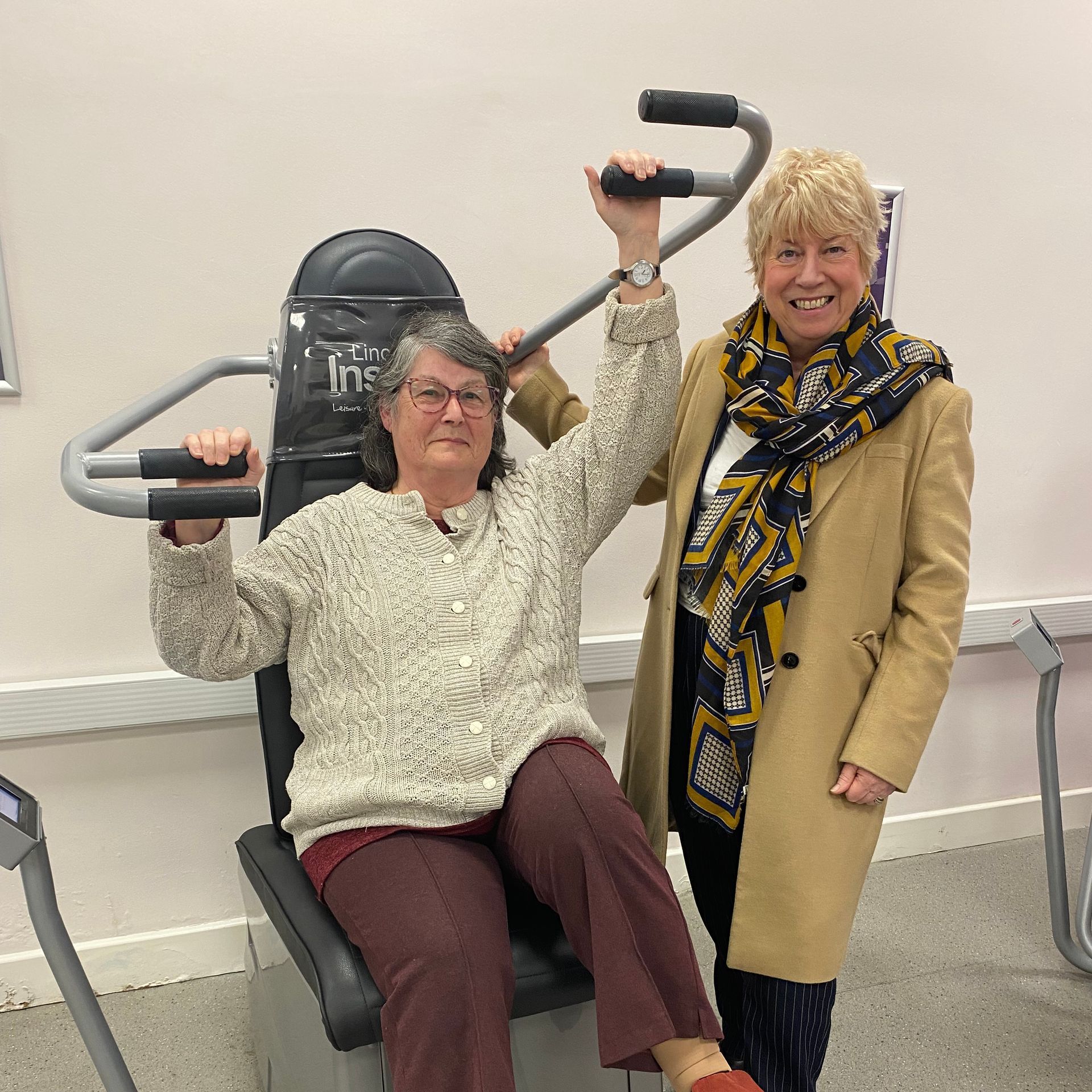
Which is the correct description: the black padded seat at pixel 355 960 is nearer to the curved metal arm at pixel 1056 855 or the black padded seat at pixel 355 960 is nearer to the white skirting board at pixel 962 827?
the curved metal arm at pixel 1056 855

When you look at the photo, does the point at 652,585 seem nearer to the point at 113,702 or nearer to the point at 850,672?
the point at 850,672

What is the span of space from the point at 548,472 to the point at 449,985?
793mm

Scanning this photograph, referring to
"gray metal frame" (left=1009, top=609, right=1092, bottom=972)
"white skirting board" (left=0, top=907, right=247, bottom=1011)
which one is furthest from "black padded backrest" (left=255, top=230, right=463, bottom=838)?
"gray metal frame" (left=1009, top=609, right=1092, bottom=972)

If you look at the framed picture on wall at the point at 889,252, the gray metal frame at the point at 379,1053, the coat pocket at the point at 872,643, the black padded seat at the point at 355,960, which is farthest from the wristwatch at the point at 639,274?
the framed picture on wall at the point at 889,252

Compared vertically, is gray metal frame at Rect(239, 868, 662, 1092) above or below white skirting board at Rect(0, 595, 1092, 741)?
below

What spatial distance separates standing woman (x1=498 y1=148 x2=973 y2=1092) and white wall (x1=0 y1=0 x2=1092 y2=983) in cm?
81

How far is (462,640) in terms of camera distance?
1452mm

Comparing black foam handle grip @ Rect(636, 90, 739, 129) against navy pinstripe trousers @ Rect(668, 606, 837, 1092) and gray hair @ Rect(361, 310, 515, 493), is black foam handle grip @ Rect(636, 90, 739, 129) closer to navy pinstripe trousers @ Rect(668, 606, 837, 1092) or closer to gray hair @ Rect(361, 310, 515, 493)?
gray hair @ Rect(361, 310, 515, 493)

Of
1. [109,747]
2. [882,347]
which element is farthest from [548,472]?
[109,747]

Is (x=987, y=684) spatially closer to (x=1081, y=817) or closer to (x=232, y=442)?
(x=1081, y=817)

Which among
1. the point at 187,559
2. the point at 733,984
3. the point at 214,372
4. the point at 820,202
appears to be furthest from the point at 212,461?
the point at 733,984

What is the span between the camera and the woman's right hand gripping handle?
118 centimetres

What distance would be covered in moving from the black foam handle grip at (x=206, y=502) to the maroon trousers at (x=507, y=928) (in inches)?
22.0

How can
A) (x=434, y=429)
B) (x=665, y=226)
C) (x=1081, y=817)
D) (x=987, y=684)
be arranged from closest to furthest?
(x=434, y=429) < (x=665, y=226) < (x=987, y=684) < (x=1081, y=817)
